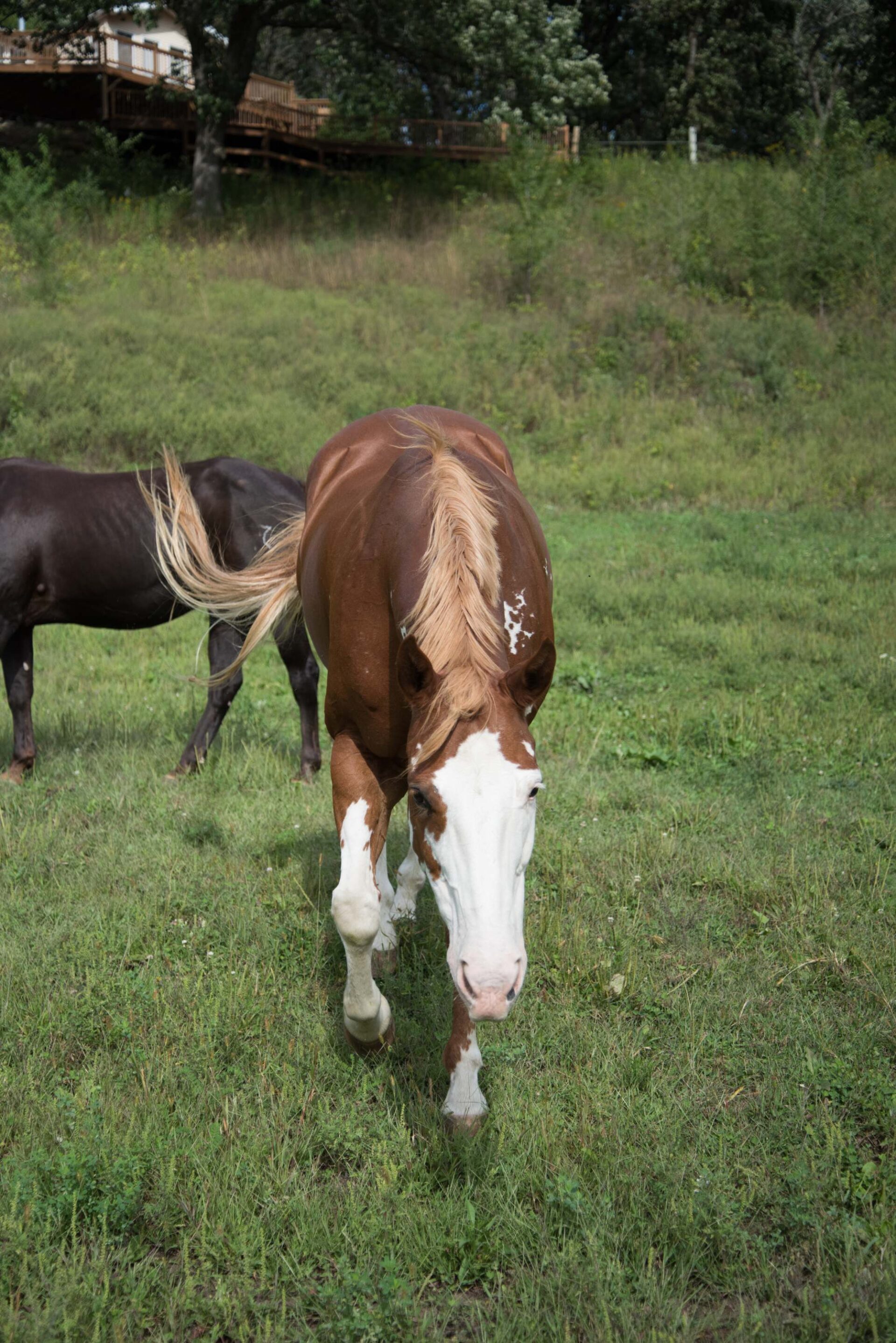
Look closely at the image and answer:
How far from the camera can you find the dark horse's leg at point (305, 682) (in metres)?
6.47

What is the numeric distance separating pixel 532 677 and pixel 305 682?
4.15 meters

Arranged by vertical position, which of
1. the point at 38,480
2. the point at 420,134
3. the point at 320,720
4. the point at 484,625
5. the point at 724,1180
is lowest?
the point at 320,720

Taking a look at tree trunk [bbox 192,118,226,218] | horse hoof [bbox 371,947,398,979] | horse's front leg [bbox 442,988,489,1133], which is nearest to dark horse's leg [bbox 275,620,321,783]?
horse hoof [bbox 371,947,398,979]

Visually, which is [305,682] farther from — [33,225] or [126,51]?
[126,51]

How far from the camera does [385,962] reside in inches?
158

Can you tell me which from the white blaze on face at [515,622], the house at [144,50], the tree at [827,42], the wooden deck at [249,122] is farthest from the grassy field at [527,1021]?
the tree at [827,42]

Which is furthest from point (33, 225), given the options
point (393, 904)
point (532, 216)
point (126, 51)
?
point (393, 904)

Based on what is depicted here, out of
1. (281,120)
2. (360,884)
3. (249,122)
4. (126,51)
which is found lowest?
(360,884)

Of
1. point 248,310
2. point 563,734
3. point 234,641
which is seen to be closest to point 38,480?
point 234,641

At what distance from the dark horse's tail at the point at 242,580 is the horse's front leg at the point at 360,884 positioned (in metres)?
1.43

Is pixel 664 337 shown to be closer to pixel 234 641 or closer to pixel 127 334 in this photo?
pixel 127 334

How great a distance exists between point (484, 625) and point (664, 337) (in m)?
16.3

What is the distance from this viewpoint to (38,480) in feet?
21.4

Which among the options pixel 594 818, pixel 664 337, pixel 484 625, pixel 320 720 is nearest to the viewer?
pixel 484 625
